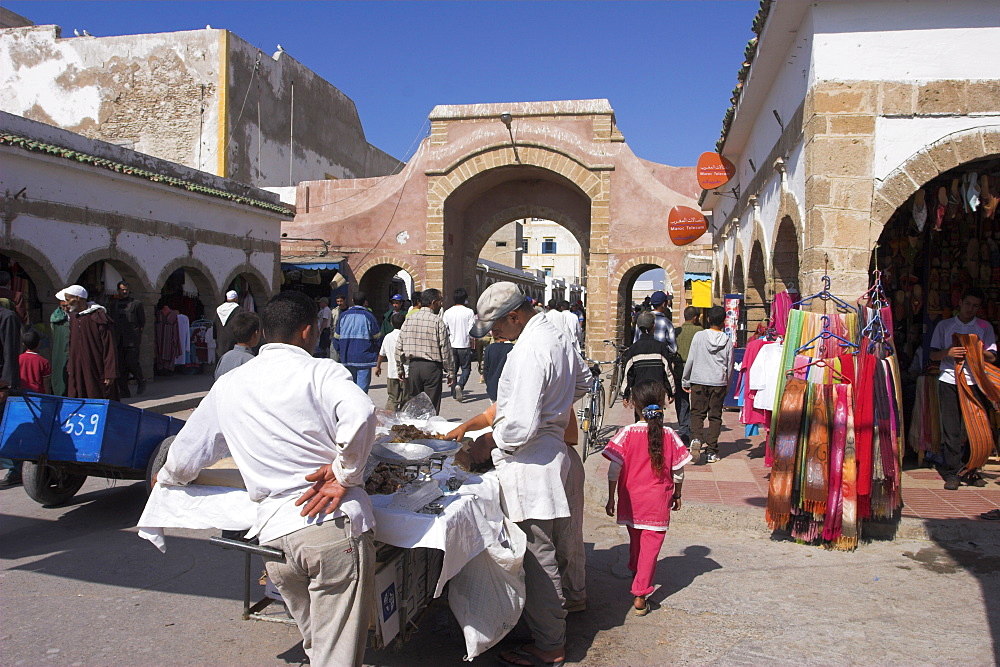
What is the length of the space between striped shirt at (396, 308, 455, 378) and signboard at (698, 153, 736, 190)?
6.47 meters

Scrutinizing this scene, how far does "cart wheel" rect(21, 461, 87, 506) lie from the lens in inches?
219

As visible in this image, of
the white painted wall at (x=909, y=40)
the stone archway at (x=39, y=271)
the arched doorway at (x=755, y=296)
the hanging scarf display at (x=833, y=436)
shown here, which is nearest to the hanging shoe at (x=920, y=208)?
the white painted wall at (x=909, y=40)

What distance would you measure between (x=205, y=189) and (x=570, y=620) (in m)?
13.6

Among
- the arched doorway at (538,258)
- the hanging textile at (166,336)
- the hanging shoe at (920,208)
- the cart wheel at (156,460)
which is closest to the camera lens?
the cart wheel at (156,460)

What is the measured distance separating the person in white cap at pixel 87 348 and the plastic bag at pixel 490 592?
213 inches

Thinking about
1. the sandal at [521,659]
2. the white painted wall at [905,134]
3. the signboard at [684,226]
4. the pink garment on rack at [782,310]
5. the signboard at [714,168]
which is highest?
the signboard at [714,168]

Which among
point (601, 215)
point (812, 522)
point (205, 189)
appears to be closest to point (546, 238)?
point (601, 215)

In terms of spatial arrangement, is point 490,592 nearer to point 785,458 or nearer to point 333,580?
point 333,580

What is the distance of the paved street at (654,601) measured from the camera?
3455 mm

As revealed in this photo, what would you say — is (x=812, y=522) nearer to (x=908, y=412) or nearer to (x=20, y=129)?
(x=908, y=412)

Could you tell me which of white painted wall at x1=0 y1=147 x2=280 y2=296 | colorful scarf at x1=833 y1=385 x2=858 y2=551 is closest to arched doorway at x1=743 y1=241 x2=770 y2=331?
colorful scarf at x1=833 y1=385 x2=858 y2=551

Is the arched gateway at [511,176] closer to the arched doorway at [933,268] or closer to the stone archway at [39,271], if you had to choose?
the stone archway at [39,271]

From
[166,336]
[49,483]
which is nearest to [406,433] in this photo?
[49,483]

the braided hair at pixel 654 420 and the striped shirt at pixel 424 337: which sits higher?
the striped shirt at pixel 424 337
